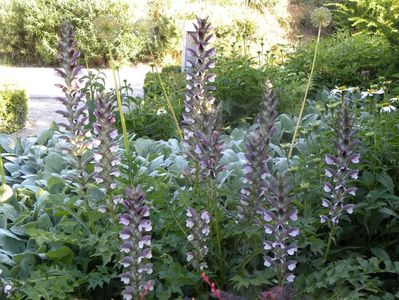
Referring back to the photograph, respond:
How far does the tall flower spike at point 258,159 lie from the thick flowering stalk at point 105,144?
0.59 metres

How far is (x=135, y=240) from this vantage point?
6.43 ft

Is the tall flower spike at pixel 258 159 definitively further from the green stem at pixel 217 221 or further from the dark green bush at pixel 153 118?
the dark green bush at pixel 153 118

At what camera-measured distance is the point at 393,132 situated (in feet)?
10.8

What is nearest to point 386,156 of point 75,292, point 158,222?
point 158,222

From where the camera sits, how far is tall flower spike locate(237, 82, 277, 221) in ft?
7.27

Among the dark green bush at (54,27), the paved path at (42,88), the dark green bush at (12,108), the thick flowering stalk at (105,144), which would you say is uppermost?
the thick flowering stalk at (105,144)

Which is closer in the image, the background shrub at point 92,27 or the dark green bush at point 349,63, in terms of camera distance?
the dark green bush at point 349,63

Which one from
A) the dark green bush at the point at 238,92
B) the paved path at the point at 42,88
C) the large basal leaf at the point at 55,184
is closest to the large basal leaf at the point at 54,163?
the large basal leaf at the point at 55,184

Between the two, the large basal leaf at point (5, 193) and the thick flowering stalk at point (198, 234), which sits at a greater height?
the thick flowering stalk at point (198, 234)

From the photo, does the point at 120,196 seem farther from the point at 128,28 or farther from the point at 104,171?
the point at 128,28

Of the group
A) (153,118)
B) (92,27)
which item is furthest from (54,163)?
(92,27)

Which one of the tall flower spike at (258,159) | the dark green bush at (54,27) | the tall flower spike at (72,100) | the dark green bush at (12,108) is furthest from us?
the dark green bush at (54,27)

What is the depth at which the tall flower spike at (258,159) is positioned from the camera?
87.3 inches

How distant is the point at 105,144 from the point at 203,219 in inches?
22.8
